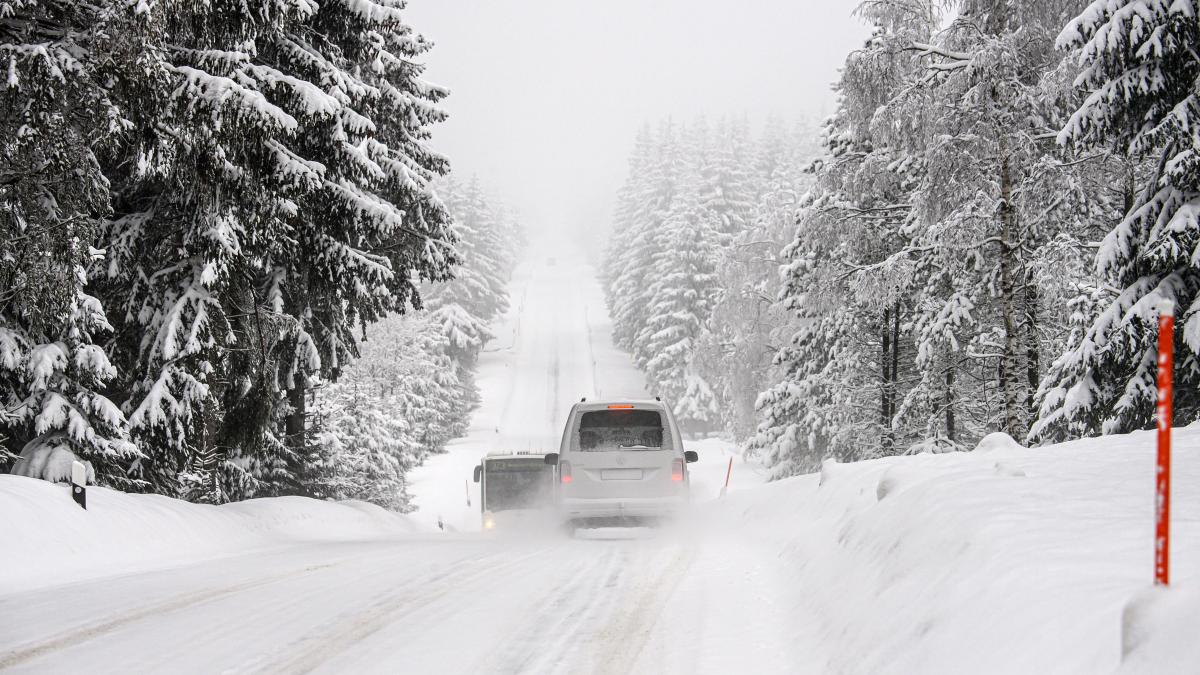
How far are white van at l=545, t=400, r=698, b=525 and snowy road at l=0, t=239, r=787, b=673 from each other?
458 mm

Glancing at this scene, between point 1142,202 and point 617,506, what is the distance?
24.5 ft

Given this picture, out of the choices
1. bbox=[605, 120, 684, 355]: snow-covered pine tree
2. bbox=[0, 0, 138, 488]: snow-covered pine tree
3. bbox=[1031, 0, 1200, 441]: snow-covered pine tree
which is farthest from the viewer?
bbox=[605, 120, 684, 355]: snow-covered pine tree

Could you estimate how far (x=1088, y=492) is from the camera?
6539mm

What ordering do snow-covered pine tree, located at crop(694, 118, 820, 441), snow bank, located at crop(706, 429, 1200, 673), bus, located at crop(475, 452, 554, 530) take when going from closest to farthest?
snow bank, located at crop(706, 429, 1200, 673) < bus, located at crop(475, 452, 554, 530) < snow-covered pine tree, located at crop(694, 118, 820, 441)

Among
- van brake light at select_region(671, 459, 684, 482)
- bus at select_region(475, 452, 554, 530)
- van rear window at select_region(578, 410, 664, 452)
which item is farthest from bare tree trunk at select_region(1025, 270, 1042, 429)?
bus at select_region(475, 452, 554, 530)

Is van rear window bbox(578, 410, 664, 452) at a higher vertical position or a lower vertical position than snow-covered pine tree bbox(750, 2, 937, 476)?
lower

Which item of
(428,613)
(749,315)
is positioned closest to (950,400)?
(749,315)

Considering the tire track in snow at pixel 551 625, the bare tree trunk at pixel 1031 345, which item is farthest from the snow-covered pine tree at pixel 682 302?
the tire track in snow at pixel 551 625

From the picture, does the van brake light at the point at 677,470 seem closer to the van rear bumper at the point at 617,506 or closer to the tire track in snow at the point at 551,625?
the van rear bumper at the point at 617,506

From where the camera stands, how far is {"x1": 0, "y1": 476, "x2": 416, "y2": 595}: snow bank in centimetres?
988

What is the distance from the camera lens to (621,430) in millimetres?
13828

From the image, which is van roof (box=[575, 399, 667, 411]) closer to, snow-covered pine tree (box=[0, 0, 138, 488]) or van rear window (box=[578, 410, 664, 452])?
van rear window (box=[578, 410, 664, 452])

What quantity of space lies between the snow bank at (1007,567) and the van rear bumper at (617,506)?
380cm

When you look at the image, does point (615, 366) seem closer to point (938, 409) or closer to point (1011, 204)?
point (938, 409)
